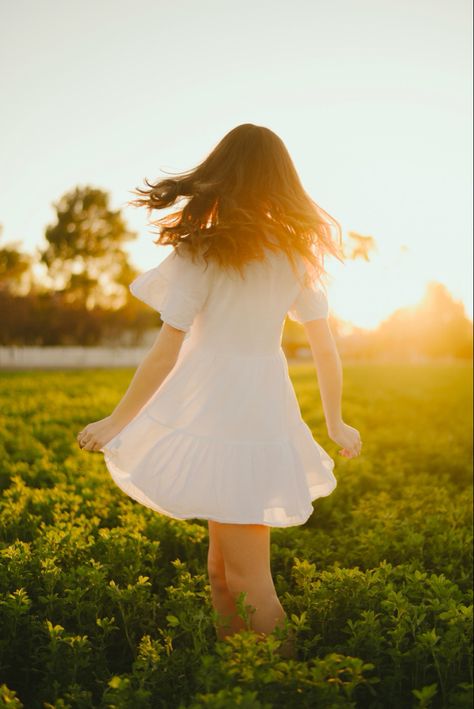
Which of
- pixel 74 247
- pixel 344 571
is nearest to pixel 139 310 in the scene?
pixel 74 247

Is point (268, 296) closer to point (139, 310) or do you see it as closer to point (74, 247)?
point (74, 247)

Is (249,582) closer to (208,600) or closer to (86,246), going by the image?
(208,600)

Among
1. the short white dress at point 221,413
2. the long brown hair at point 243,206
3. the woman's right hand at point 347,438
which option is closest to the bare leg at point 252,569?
the short white dress at point 221,413

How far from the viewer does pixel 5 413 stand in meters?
10.1

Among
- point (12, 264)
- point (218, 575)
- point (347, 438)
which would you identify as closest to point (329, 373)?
point (347, 438)

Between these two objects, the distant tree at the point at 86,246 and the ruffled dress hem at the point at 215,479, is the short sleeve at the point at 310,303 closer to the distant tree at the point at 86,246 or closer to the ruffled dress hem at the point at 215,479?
the ruffled dress hem at the point at 215,479

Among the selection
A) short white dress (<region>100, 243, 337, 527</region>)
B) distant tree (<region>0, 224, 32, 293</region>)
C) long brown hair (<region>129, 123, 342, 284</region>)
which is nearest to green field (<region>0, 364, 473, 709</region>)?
short white dress (<region>100, 243, 337, 527</region>)

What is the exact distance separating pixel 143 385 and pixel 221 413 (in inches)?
12.0

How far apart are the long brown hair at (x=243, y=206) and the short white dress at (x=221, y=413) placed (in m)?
0.07

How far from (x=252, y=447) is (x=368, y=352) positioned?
5155cm

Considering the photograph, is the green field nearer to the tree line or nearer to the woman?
the woman

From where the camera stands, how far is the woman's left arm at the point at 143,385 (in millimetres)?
2463

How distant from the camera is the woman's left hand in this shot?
2.52m

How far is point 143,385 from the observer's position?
2490 mm
